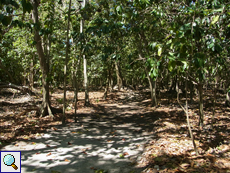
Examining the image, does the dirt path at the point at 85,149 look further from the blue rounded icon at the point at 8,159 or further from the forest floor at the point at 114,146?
the blue rounded icon at the point at 8,159

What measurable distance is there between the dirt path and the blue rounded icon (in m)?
0.24

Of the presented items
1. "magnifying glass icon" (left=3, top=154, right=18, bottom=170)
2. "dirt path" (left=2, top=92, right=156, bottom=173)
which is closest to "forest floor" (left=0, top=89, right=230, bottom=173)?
"dirt path" (left=2, top=92, right=156, bottom=173)

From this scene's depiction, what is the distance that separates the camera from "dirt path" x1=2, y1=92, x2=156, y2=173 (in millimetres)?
4098

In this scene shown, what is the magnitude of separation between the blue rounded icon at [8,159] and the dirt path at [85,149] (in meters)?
0.24

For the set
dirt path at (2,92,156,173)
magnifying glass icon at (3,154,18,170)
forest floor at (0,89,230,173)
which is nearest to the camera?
magnifying glass icon at (3,154,18,170)

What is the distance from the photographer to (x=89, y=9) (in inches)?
282

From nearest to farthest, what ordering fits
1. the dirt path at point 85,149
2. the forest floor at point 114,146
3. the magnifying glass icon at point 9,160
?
1. the magnifying glass icon at point 9,160
2. the forest floor at point 114,146
3. the dirt path at point 85,149

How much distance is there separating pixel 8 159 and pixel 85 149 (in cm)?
188

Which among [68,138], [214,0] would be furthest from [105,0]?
[68,138]

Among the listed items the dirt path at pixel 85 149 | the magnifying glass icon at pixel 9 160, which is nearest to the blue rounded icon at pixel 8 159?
the magnifying glass icon at pixel 9 160

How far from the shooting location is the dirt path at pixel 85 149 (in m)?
4.10

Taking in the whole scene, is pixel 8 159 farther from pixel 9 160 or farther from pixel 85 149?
pixel 85 149

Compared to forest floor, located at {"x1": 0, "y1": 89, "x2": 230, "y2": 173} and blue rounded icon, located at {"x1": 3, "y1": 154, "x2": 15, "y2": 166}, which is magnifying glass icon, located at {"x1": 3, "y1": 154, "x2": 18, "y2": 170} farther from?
forest floor, located at {"x1": 0, "y1": 89, "x2": 230, "y2": 173}

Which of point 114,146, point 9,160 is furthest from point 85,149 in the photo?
point 9,160
